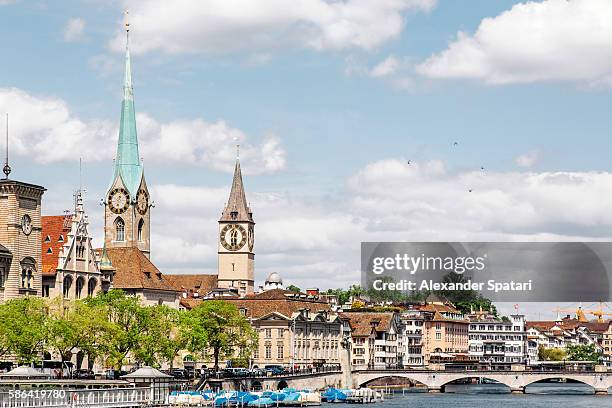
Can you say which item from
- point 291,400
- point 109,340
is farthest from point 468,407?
point 109,340

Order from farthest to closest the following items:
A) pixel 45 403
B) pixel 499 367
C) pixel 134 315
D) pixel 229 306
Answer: pixel 499 367, pixel 229 306, pixel 134 315, pixel 45 403

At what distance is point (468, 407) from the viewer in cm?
13325

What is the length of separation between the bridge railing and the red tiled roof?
3288 cm

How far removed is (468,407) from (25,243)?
145 feet

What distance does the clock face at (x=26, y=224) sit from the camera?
122m

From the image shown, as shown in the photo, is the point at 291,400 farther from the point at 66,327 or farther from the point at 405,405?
the point at 66,327

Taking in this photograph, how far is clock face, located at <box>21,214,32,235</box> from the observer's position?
400ft

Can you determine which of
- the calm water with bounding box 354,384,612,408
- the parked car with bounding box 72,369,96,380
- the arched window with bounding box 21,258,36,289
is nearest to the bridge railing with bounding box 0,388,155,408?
the parked car with bounding box 72,369,96,380

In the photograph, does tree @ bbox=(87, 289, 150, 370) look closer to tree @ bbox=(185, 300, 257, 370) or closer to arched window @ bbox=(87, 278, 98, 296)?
tree @ bbox=(185, 300, 257, 370)

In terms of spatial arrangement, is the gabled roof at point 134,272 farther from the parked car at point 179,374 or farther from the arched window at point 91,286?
the parked car at point 179,374

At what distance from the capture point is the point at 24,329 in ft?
355

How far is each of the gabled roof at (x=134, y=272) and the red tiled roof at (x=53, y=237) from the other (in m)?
20.8

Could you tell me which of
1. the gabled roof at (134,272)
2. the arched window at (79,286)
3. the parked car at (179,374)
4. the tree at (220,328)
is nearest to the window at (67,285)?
the arched window at (79,286)

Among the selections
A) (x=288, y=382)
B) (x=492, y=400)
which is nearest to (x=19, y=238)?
(x=288, y=382)
